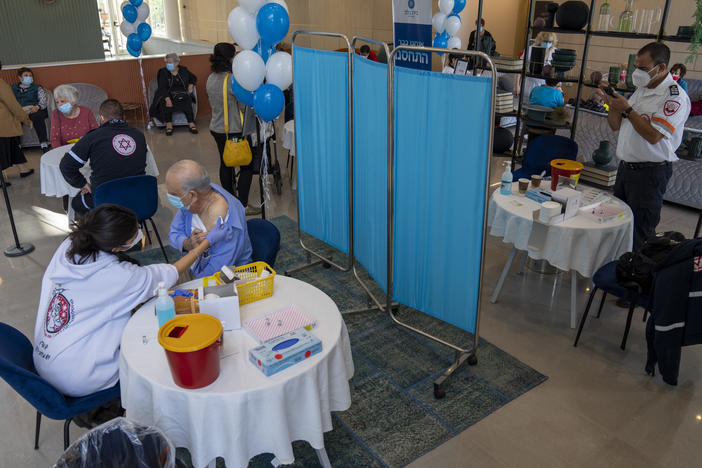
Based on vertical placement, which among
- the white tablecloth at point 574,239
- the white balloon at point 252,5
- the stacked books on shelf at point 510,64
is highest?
the white balloon at point 252,5

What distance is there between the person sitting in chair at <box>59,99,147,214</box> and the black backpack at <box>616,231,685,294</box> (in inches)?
144

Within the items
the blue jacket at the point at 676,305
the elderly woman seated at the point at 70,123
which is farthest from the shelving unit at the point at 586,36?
the elderly woman seated at the point at 70,123

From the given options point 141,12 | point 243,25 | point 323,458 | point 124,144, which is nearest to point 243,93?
point 243,25

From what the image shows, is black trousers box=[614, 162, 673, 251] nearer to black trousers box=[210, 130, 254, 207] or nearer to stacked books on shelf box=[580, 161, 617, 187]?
stacked books on shelf box=[580, 161, 617, 187]

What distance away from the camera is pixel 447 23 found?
24.6 feet

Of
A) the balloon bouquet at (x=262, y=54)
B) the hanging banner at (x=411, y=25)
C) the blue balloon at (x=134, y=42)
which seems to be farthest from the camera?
the blue balloon at (x=134, y=42)

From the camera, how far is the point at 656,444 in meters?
2.79

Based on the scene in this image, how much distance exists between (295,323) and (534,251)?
2.10 metres

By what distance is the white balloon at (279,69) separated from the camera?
4.49 m

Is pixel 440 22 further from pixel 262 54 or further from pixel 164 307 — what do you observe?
pixel 164 307

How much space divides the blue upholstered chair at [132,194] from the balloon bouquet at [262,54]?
44.0 inches

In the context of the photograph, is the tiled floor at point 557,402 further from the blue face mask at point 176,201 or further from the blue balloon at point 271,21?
Result: the blue balloon at point 271,21

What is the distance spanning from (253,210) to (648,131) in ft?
12.8

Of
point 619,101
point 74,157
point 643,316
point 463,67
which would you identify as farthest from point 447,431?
point 463,67
